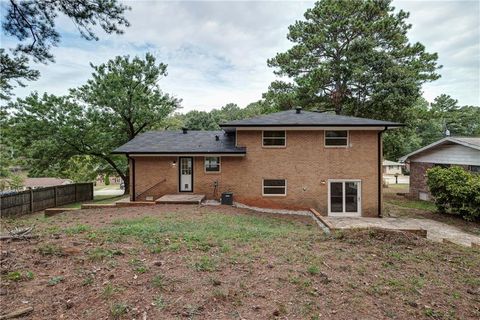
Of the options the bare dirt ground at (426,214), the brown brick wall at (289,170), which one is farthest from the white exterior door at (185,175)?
the bare dirt ground at (426,214)

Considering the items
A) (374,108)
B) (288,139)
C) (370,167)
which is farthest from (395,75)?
(288,139)

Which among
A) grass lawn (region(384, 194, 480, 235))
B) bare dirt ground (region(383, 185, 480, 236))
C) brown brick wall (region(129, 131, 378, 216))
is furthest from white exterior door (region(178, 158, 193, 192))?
grass lawn (region(384, 194, 480, 235))

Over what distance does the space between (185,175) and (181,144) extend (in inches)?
74.2

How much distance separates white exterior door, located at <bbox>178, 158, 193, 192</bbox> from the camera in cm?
1486

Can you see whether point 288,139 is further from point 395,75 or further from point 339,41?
point 339,41

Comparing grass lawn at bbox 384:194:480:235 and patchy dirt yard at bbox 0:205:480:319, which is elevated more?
patchy dirt yard at bbox 0:205:480:319

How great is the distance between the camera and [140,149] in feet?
47.8

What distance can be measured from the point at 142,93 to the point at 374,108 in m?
19.7

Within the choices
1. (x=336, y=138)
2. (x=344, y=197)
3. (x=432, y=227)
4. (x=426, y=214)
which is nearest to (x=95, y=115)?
(x=336, y=138)

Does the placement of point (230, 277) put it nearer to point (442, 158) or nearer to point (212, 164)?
point (212, 164)

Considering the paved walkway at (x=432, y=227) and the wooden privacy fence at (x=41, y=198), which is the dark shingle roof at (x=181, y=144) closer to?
the paved walkway at (x=432, y=227)

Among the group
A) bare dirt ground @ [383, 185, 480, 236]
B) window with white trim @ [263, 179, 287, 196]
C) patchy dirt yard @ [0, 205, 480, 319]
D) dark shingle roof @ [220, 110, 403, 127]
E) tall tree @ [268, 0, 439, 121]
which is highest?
tall tree @ [268, 0, 439, 121]

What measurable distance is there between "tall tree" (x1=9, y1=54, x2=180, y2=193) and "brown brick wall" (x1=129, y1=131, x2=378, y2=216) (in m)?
8.90

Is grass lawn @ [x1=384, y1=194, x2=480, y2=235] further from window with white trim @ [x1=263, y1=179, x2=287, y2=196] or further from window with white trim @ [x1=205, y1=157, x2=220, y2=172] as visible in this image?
window with white trim @ [x1=205, y1=157, x2=220, y2=172]
